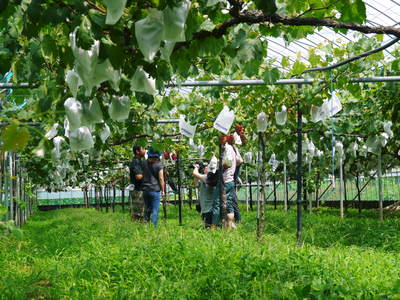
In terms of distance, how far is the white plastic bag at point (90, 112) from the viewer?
1909 mm

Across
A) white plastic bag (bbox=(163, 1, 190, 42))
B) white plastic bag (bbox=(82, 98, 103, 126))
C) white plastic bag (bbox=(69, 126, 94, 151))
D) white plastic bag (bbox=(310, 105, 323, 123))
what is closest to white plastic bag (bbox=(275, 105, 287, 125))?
white plastic bag (bbox=(310, 105, 323, 123))

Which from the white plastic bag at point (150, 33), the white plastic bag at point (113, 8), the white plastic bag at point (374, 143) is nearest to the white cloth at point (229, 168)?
the white plastic bag at point (374, 143)

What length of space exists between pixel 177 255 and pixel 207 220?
371 centimetres

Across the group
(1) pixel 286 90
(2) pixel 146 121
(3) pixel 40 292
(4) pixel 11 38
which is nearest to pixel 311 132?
(1) pixel 286 90

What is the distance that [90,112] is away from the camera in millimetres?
1915

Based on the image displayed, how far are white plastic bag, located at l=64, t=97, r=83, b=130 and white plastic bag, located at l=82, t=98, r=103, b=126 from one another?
0.03m

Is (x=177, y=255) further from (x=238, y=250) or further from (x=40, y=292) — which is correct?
(x=40, y=292)

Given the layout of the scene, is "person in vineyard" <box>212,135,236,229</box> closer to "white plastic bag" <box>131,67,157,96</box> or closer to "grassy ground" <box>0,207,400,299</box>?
"grassy ground" <box>0,207,400,299</box>

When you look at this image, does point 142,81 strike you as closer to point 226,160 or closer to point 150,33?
point 150,33

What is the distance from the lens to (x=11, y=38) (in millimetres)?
2178

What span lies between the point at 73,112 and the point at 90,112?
3.2 inches

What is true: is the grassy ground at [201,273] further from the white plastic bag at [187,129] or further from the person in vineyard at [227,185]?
the person in vineyard at [227,185]

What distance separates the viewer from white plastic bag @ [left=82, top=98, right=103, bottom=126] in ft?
6.26

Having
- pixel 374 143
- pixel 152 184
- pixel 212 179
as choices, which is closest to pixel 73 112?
pixel 212 179
